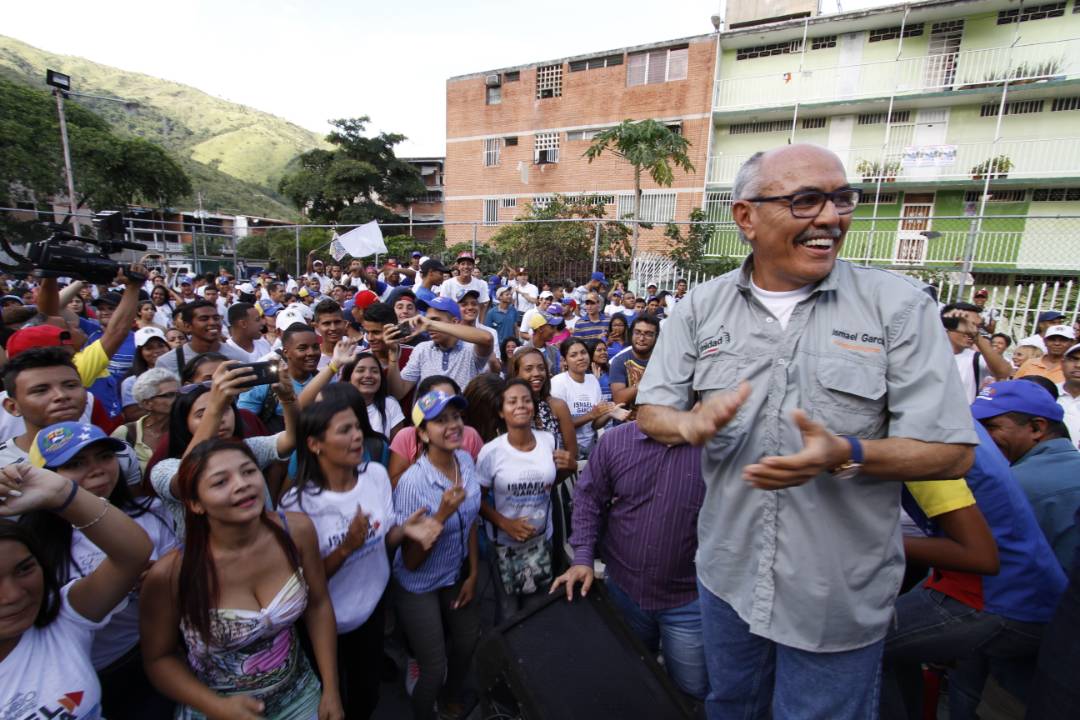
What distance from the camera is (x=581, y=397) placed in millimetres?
4492

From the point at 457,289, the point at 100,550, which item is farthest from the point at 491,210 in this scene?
the point at 100,550

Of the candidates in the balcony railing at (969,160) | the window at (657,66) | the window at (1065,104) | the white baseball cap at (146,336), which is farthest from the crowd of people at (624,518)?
the window at (1065,104)

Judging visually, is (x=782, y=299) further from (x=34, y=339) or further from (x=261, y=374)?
(x=34, y=339)

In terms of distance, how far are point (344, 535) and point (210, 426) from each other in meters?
0.76

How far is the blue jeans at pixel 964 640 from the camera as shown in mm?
2100

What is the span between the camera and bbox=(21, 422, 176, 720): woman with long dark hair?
5.99 ft

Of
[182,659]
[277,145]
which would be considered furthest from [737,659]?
A: [277,145]

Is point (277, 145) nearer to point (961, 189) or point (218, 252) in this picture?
point (218, 252)

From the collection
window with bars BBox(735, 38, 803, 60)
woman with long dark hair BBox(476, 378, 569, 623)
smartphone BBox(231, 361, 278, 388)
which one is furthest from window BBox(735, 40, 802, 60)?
smartphone BBox(231, 361, 278, 388)

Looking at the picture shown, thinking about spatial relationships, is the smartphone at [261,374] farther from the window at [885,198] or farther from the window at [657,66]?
the window at [657,66]

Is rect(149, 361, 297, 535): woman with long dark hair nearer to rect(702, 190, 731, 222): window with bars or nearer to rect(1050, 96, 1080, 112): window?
rect(702, 190, 731, 222): window with bars

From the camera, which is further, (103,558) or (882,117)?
(882,117)

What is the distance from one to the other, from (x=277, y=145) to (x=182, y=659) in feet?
471

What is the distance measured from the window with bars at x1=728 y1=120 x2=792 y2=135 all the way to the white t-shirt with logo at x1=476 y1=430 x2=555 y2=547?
21.3 m
